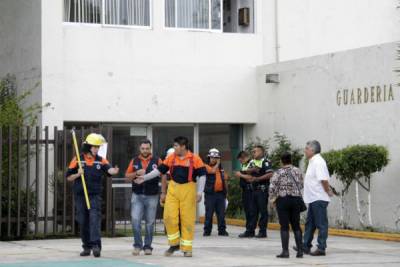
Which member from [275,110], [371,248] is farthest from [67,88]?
[371,248]

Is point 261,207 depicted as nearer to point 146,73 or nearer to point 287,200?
point 287,200

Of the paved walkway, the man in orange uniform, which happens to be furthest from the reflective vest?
the man in orange uniform

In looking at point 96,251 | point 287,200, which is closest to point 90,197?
point 96,251

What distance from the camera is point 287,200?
1390 cm

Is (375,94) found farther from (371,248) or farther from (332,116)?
(371,248)

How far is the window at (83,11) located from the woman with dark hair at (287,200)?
8973 millimetres

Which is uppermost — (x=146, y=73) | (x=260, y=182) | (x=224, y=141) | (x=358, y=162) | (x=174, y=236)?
(x=146, y=73)

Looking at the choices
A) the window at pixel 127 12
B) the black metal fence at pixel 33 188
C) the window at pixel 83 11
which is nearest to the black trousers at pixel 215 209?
the black metal fence at pixel 33 188

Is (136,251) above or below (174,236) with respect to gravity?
below

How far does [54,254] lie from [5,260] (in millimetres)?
1113

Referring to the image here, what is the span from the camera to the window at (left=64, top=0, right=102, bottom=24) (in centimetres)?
2130

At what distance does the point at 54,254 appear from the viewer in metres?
14.5

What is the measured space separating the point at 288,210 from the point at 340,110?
679cm

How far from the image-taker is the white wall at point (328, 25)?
23469mm
